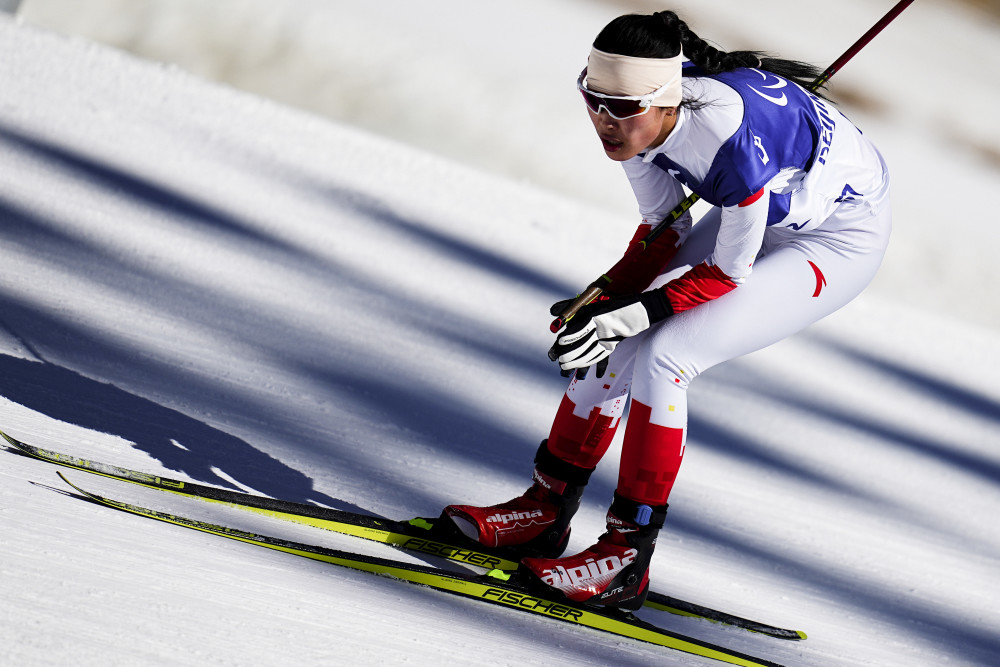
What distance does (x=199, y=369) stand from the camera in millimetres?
3020

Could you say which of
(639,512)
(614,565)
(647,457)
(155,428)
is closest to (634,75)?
(647,457)

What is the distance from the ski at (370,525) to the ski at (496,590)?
10cm

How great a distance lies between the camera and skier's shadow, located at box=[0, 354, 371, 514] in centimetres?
243

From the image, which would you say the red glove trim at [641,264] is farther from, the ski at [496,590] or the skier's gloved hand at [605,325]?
the ski at [496,590]

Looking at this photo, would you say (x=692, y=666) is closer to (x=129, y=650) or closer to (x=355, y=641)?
(x=355, y=641)

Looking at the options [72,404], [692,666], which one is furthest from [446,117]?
[692,666]

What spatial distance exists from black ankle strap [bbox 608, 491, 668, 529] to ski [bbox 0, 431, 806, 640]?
0.28 metres

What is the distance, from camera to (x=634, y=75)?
1922 millimetres

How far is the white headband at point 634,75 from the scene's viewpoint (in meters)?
1.92

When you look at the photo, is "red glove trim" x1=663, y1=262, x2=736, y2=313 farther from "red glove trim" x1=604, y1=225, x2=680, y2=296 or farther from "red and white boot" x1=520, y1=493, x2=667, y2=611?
"red and white boot" x1=520, y1=493, x2=667, y2=611

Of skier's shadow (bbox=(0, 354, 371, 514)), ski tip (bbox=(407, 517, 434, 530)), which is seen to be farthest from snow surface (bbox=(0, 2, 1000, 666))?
ski tip (bbox=(407, 517, 434, 530))

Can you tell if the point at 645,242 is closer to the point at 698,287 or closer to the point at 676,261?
the point at 676,261

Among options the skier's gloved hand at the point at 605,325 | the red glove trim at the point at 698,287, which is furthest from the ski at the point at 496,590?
the red glove trim at the point at 698,287

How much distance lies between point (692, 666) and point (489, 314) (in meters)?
2.39
